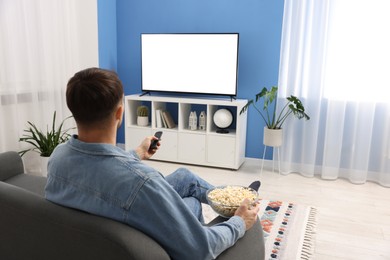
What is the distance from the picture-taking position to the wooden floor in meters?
2.28

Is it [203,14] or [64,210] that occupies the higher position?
[203,14]

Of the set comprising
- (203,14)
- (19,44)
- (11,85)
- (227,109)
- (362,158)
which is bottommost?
(362,158)

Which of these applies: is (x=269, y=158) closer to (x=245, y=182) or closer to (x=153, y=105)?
(x=245, y=182)

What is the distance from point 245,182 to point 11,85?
225 cm

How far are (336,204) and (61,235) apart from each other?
2.55 m

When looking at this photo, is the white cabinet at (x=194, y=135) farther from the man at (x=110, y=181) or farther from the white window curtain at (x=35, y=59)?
the man at (x=110, y=181)

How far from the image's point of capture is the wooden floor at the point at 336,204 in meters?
2.28

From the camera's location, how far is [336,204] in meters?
2.98

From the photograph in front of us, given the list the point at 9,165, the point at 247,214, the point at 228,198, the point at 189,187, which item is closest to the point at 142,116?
the point at 9,165

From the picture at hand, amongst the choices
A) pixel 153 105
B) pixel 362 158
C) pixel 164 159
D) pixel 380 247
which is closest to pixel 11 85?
pixel 153 105

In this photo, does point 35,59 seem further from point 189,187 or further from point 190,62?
point 189,187

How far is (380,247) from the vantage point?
2289mm

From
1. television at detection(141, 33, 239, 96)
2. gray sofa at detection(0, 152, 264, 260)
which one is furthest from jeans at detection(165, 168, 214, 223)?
television at detection(141, 33, 239, 96)

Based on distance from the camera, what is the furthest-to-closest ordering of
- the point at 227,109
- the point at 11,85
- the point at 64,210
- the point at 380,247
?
the point at 227,109 < the point at 11,85 < the point at 380,247 < the point at 64,210
